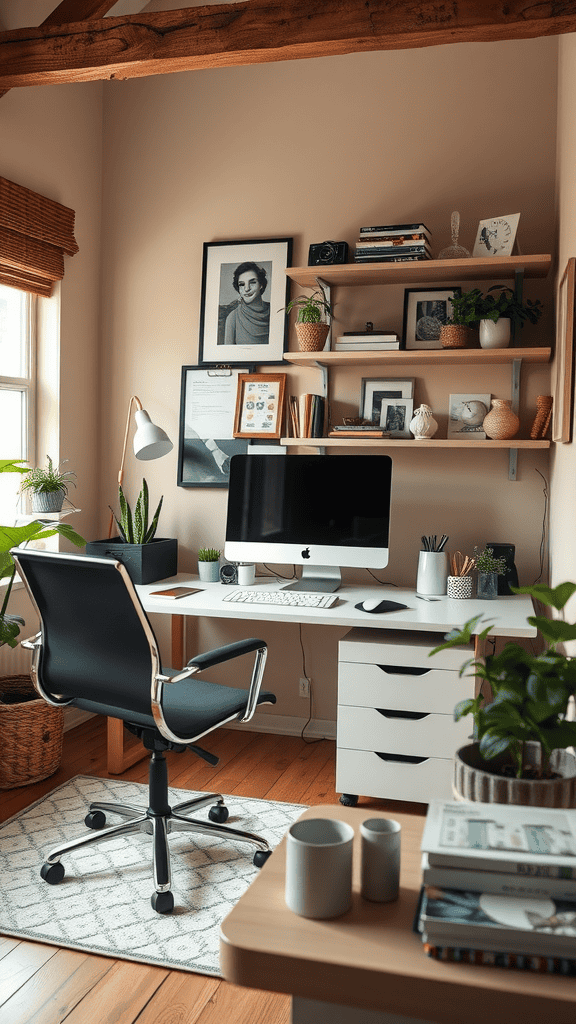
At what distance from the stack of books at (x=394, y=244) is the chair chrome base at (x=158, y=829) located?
191 cm

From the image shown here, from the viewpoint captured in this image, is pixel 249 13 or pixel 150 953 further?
pixel 249 13

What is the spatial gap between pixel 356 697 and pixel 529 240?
181cm

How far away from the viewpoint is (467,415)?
10.4 feet

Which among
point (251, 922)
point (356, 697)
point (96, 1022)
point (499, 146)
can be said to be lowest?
point (96, 1022)

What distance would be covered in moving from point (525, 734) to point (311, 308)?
2409 mm

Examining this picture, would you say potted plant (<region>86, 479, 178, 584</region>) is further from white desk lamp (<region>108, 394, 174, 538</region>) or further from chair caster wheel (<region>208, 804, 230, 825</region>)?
chair caster wheel (<region>208, 804, 230, 825</region>)

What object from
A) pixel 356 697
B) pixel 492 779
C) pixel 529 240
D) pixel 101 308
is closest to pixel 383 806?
pixel 356 697

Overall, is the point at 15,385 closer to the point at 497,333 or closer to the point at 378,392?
the point at 378,392

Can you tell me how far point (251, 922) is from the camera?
3.11ft

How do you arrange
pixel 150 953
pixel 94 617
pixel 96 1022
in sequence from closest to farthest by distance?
pixel 96 1022, pixel 150 953, pixel 94 617

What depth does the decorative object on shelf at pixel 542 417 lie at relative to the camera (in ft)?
9.75

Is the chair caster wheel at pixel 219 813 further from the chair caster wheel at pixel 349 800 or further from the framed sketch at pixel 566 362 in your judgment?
the framed sketch at pixel 566 362

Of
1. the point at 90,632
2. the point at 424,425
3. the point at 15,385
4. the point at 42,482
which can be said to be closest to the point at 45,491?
the point at 42,482

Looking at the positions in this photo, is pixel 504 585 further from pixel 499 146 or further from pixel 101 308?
pixel 101 308
